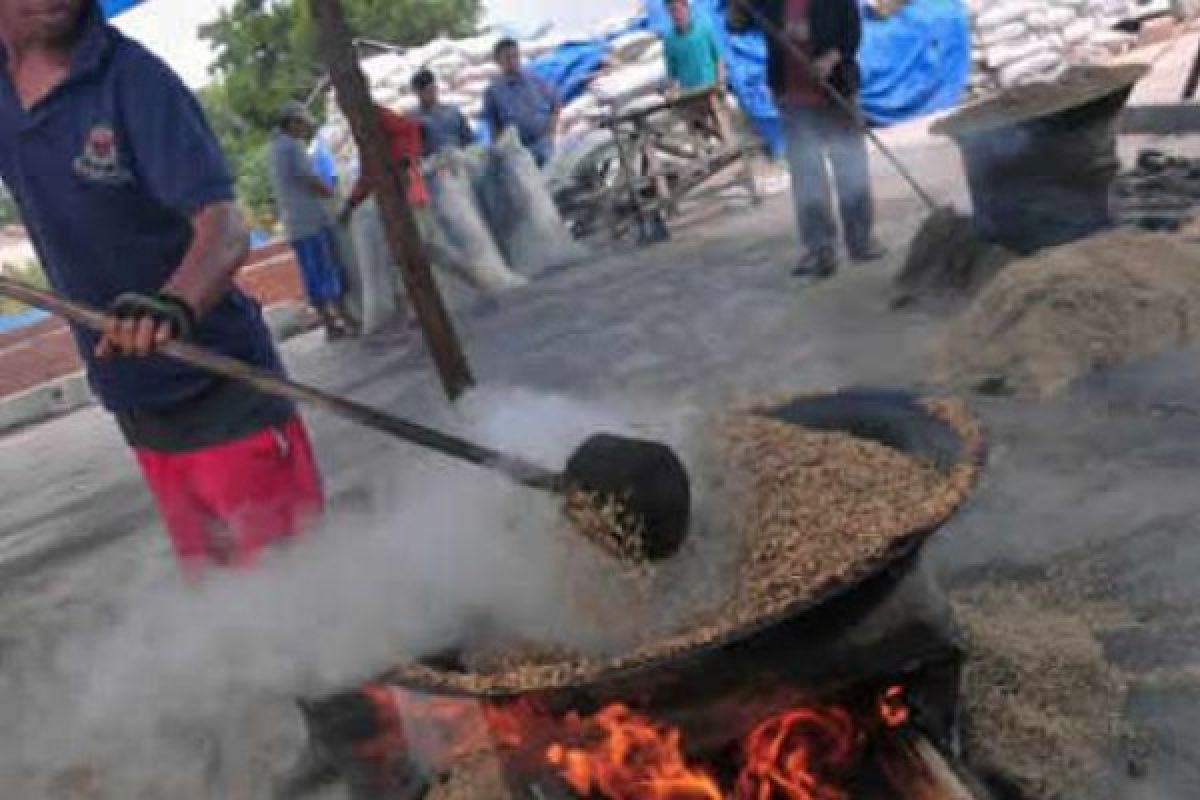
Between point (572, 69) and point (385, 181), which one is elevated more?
point (385, 181)

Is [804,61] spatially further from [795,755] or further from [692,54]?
[692,54]

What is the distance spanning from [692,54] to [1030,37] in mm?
5220

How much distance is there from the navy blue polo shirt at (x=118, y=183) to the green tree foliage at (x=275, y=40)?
23.9 meters

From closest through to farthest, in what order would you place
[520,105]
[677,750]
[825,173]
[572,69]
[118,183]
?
[677,750], [118,183], [825,173], [520,105], [572,69]

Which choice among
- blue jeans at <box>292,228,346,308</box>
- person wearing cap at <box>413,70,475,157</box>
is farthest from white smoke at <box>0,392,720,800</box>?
person wearing cap at <box>413,70,475,157</box>

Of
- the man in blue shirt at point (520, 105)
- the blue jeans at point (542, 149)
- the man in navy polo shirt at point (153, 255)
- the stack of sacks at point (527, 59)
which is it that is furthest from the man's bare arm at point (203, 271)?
the stack of sacks at point (527, 59)

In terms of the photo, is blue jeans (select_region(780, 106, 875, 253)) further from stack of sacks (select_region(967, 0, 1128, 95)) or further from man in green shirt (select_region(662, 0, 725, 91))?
stack of sacks (select_region(967, 0, 1128, 95))

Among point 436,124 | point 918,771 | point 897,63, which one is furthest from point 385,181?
point 897,63

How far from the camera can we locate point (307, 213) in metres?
10.6

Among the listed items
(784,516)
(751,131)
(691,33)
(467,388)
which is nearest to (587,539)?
(784,516)

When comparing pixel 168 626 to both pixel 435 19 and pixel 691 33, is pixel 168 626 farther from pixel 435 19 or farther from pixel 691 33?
pixel 435 19

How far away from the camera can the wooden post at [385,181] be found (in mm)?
5504

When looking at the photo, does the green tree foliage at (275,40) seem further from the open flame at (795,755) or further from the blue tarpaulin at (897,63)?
the open flame at (795,755)

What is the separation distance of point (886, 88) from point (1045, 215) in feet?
31.9
